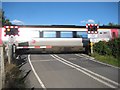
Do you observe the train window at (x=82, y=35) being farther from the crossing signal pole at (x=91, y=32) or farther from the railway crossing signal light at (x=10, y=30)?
the railway crossing signal light at (x=10, y=30)

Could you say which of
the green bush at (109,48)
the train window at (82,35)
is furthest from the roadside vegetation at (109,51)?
the train window at (82,35)

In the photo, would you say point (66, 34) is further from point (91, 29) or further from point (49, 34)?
point (91, 29)

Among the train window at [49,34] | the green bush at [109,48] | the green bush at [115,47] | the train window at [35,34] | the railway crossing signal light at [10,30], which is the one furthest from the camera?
the train window at [49,34]

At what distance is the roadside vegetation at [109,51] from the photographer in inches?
663

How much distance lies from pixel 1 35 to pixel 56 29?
629 centimetres

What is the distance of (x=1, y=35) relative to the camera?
83.9 ft

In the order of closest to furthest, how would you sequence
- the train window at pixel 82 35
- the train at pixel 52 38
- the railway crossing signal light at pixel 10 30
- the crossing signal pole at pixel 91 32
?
the crossing signal pole at pixel 91 32
the railway crossing signal light at pixel 10 30
the train at pixel 52 38
the train window at pixel 82 35

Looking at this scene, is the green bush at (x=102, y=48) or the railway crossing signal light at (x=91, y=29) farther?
the railway crossing signal light at (x=91, y=29)

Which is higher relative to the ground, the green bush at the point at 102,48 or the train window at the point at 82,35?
the train window at the point at 82,35

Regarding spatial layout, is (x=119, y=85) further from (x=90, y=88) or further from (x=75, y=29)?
(x=75, y=29)

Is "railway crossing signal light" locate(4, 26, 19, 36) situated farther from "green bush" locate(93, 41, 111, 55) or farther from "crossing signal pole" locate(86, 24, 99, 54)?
"green bush" locate(93, 41, 111, 55)

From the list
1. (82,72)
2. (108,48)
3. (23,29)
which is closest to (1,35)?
(23,29)

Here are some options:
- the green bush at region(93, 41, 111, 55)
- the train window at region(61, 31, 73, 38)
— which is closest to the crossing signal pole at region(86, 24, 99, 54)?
the green bush at region(93, 41, 111, 55)

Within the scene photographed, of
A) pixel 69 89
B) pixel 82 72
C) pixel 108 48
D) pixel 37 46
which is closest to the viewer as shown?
pixel 69 89
